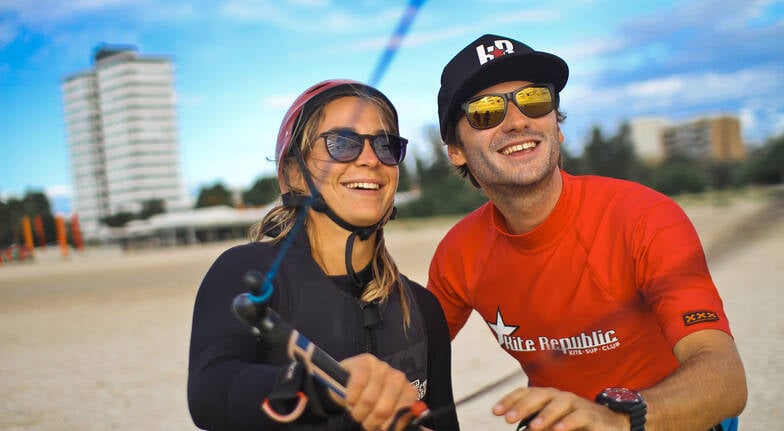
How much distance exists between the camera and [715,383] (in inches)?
92.5

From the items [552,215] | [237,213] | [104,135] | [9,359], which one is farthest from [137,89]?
[552,215]

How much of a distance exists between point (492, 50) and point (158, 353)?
9700 millimetres

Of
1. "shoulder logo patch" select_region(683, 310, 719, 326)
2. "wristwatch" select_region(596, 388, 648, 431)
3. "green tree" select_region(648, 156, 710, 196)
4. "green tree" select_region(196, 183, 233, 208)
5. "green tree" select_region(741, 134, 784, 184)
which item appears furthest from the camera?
"green tree" select_region(196, 183, 233, 208)

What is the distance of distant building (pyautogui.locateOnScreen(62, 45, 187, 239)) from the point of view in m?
162

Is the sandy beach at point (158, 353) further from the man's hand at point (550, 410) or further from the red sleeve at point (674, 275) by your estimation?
the man's hand at point (550, 410)

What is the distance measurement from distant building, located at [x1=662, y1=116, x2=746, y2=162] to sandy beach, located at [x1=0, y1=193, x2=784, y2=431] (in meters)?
0.12

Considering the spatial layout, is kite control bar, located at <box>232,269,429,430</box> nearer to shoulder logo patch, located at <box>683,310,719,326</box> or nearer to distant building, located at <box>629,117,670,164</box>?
distant building, located at <box>629,117,670,164</box>

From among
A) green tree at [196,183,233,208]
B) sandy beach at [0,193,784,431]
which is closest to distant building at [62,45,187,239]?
green tree at [196,183,233,208]

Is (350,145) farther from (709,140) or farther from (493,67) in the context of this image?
(709,140)

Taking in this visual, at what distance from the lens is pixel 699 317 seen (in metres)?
2.64

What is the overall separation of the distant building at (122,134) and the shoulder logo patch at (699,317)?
16477 centimetres

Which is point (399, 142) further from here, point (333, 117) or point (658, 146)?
point (658, 146)

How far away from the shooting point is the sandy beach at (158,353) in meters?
6.30

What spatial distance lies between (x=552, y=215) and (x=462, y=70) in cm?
91
